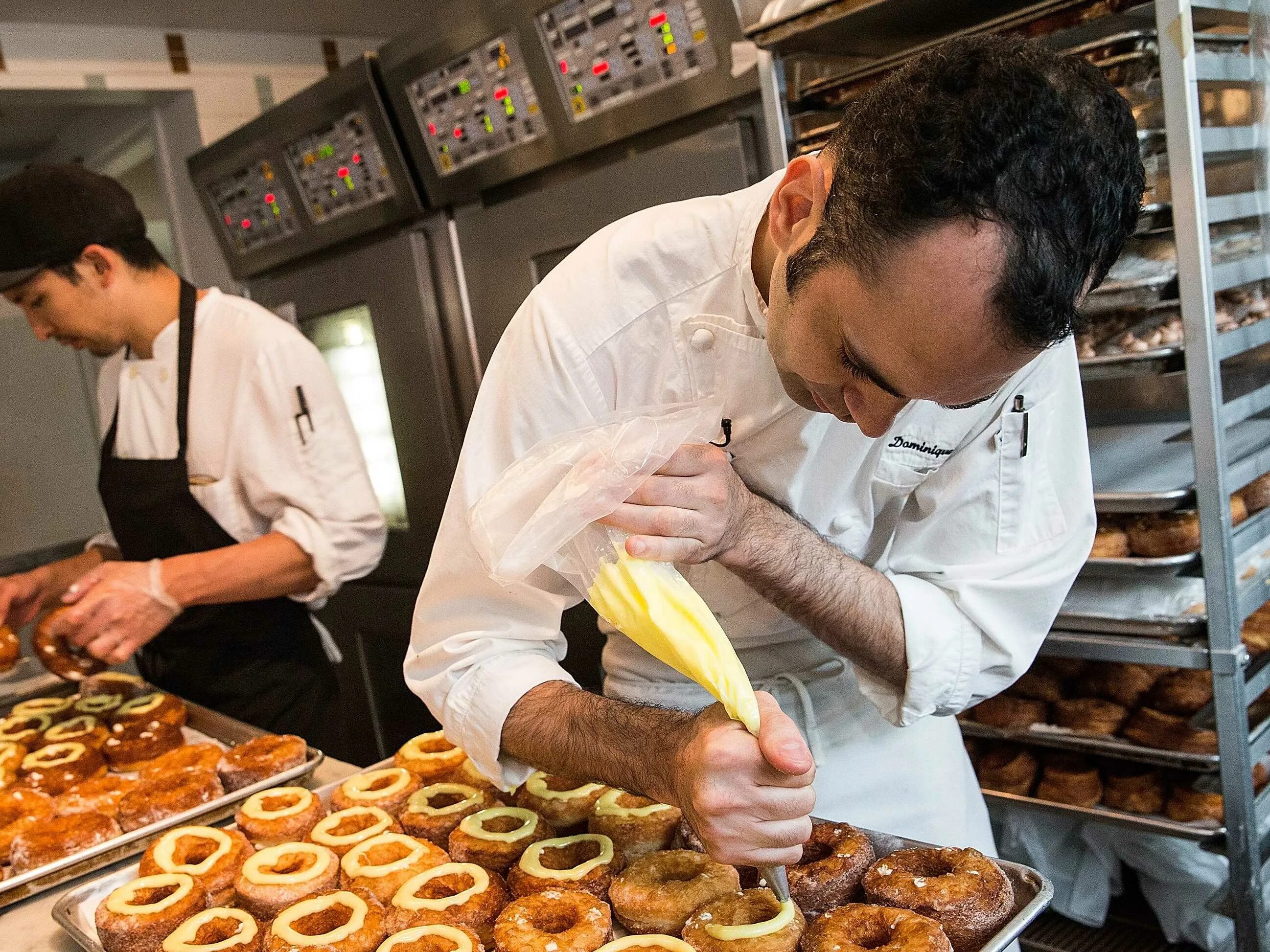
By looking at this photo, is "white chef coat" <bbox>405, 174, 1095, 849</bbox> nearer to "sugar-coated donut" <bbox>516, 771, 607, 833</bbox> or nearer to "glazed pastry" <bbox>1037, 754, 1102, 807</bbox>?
"sugar-coated donut" <bbox>516, 771, 607, 833</bbox>

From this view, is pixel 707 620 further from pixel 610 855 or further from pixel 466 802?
pixel 466 802

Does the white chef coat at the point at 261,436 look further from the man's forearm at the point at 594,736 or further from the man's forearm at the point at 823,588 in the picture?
the man's forearm at the point at 823,588

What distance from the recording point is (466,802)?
1.48 metres

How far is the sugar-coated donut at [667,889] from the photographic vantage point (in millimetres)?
1157

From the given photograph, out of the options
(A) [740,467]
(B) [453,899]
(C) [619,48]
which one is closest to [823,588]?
(A) [740,467]

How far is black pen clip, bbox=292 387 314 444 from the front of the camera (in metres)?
2.39

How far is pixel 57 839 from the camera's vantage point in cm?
158

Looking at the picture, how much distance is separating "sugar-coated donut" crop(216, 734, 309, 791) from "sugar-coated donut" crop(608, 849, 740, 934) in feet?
2.53

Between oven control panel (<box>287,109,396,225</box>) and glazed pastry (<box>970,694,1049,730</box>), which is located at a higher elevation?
oven control panel (<box>287,109,396,225</box>)

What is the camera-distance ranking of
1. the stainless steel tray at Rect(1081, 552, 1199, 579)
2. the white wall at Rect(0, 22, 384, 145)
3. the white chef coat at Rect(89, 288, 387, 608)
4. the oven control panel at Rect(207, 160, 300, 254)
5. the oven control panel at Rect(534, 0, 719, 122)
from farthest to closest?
the oven control panel at Rect(207, 160, 300, 254), the white wall at Rect(0, 22, 384, 145), the oven control panel at Rect(534, 0, 719, 122), the white chef coat at Rect(89, 288, 387, 608), the stainless steel tray at Rect(1081, 552, 1199, 579)

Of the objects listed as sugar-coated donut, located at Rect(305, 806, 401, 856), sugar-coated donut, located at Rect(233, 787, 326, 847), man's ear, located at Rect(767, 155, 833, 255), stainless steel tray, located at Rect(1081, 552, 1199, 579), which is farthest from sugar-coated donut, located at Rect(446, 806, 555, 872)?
stainless steel tray, located at Rect(1081, 552, 1199, 579)

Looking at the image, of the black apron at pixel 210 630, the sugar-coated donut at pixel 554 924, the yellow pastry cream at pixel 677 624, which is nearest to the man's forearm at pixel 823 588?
the yellow pastry cream at pixel 677 624

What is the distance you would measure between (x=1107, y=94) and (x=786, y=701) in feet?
2.91

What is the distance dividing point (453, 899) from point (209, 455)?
154cm
